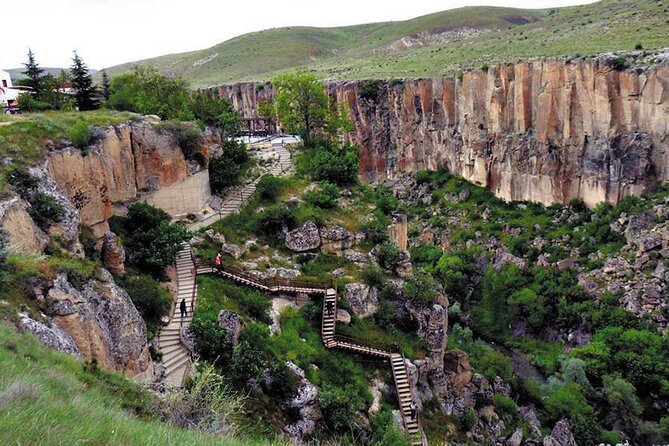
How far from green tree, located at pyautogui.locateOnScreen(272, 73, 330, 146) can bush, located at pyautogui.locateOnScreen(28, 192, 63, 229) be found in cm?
2164

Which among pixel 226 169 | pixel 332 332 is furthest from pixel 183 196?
pixel 332 332

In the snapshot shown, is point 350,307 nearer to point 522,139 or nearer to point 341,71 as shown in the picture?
point 522,139

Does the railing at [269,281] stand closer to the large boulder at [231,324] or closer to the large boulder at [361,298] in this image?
the large boulder at [361,298]

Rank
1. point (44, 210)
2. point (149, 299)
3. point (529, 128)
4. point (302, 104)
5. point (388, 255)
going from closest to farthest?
point (44, 210) → point (149, 299) → point (388, 255) → point (302, 104) → point (529, 128)

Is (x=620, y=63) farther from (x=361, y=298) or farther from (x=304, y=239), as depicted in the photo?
(x=361, y=298)

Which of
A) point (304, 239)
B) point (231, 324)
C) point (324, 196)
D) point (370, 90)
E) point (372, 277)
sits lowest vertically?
point (372, 277)

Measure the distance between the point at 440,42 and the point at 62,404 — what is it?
341ft

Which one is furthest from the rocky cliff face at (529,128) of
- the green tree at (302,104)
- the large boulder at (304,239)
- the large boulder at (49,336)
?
the large boulder at (49,336)

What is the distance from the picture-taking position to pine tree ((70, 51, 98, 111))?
31125mm

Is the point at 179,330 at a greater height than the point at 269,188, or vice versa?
the point at 269,188

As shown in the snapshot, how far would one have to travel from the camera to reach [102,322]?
15.1 m

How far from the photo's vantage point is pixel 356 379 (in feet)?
67.5

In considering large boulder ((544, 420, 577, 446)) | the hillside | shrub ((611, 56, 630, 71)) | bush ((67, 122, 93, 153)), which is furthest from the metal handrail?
the hillside

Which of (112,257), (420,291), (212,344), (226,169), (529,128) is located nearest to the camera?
(212,344)
